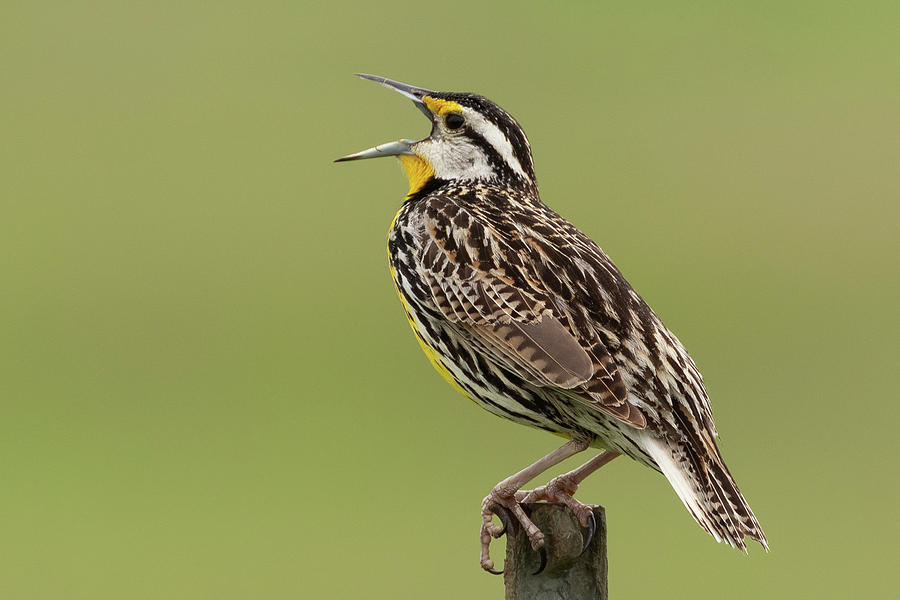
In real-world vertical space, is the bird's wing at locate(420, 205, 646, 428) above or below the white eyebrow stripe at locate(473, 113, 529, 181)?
below

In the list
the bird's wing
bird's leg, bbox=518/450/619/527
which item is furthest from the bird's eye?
bird's leg, bbox=518/450/619/527

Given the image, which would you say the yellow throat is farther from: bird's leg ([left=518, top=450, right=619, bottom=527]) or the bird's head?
bird's leg ([left=518, top=450, right=619, bottom=527])

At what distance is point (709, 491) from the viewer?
11.2ft

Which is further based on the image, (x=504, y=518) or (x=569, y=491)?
(x=569, y=491)

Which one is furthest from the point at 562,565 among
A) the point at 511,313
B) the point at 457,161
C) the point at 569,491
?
the point at 457,161

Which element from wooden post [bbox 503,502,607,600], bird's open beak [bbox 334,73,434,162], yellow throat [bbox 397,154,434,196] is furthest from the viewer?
yellow throat [bbox 397,154,434,196]

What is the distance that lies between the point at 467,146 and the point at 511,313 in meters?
0.70

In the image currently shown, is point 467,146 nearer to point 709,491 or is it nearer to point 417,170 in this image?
point 417,170

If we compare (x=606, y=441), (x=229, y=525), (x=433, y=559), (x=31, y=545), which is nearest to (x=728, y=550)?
(x=433, y=559)

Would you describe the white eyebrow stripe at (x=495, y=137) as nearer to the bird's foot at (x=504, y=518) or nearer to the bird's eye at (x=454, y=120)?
the bird's eye at (x=454, y=120)

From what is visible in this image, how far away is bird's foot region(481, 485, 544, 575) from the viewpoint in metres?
3.34

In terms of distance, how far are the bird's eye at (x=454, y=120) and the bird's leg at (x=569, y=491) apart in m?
0.88

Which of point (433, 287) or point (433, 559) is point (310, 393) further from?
point (433, 287)

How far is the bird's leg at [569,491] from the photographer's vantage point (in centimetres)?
333
